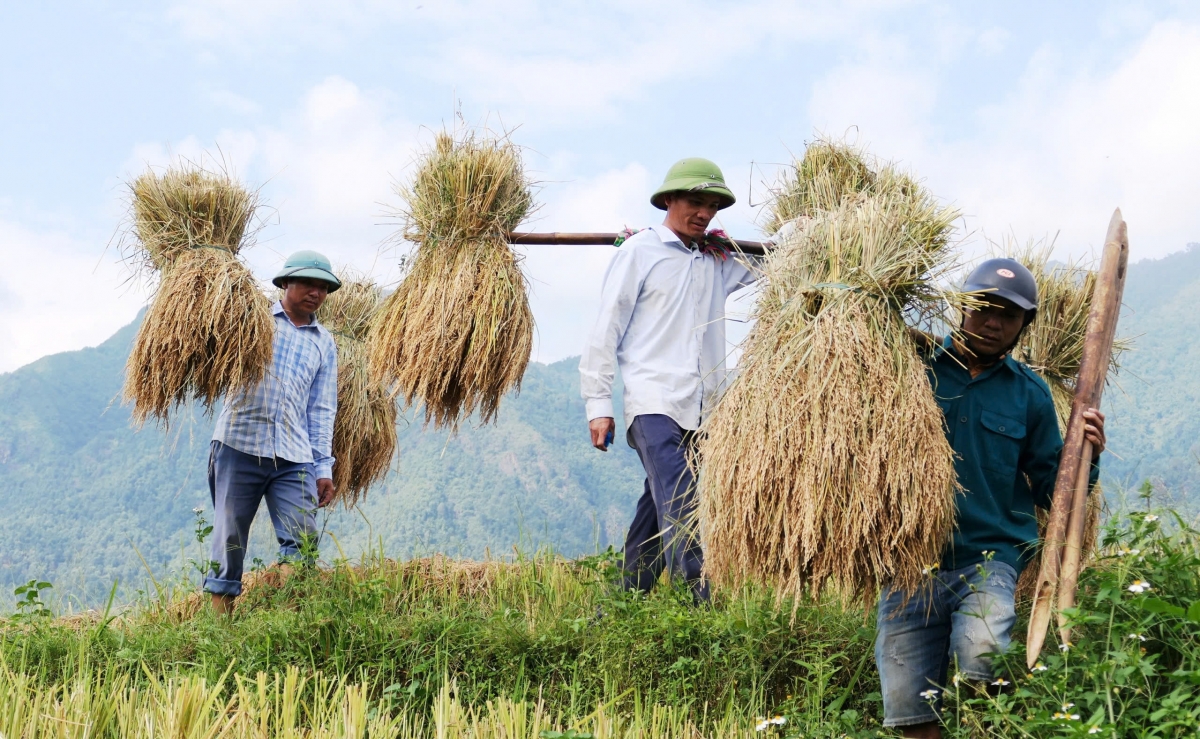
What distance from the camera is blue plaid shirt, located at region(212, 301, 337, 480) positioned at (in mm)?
4840

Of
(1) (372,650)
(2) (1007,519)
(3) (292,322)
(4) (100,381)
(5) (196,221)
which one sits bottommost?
(1) (372,650)

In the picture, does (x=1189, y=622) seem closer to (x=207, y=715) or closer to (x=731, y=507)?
(x=731, y=507)

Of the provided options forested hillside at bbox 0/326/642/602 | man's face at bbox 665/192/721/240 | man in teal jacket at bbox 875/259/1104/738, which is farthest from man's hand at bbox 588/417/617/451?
forested hillside at bbox 0/326/642/602

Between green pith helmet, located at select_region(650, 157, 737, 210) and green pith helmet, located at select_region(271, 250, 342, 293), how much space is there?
177cm

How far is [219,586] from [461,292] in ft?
5.62

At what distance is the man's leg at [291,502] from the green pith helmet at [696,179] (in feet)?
7.11

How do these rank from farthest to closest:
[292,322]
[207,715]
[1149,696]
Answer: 1. [292,322]
2. [207,715]
3. [1149,696]

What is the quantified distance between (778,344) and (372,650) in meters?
2.14

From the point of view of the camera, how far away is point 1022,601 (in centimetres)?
379

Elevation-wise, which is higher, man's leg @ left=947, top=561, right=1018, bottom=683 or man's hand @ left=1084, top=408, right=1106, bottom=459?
man's hand @ left=1084, top=408, right=1106, bottom=459

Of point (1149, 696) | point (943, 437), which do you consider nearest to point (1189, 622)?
point (1149, 696)

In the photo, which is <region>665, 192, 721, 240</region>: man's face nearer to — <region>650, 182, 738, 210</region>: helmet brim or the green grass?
<region>650, 182, 738, 210</region>: helmet brim

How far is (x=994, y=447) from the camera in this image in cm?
288

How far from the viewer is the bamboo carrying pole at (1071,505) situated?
281 centimetres
